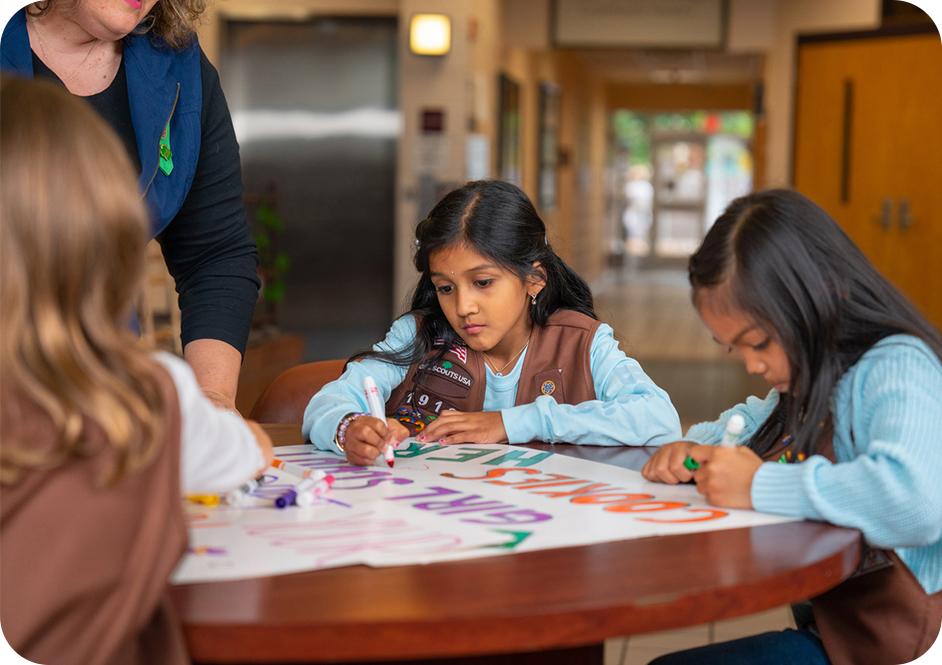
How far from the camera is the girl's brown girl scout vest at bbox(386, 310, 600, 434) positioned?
217cm

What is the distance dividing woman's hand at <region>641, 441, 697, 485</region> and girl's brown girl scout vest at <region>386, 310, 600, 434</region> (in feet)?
1.86

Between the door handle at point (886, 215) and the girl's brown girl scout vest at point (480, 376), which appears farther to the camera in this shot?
the door handle at point (886, 215)

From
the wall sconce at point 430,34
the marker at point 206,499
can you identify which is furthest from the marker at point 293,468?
the wall sconce at point 430,34

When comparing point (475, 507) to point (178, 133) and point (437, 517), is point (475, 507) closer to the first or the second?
point (437, 517)

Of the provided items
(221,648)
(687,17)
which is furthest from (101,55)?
(687,17)

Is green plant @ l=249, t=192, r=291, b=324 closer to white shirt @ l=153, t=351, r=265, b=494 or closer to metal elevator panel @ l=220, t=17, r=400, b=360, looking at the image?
metal elevator panel @ l=220, t=17, r=400, b=360

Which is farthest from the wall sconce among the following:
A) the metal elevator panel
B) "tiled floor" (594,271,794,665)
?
"tiled floor" (594,271,794,665)

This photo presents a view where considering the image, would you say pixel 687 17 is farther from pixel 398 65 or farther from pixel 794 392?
pixel 794 392

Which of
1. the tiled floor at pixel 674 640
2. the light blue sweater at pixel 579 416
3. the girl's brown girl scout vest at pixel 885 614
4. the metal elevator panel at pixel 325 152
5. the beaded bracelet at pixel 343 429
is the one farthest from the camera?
the metal elevator panel at pixel 325 152

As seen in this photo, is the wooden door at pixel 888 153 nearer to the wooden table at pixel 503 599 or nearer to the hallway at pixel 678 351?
the hallway at pixel 678 351

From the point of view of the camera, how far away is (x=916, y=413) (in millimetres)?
1365

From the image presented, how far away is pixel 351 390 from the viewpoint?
2035mm

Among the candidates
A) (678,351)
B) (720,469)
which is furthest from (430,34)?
(720,469)

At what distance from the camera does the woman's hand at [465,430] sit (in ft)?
6.18
